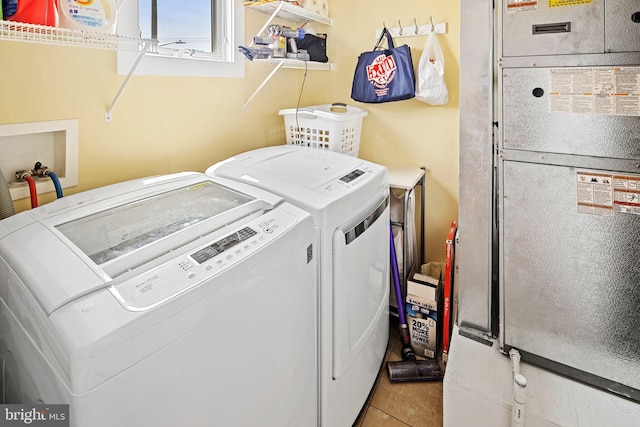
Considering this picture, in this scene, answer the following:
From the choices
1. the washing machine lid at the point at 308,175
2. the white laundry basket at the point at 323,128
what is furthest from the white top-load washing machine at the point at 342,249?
the white laundry basket at the point at 323,128

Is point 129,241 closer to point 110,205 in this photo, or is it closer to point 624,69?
point 110,205

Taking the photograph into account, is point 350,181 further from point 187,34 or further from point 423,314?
point 187,34

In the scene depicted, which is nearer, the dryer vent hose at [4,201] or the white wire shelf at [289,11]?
the dryer vent hose at [4,201]

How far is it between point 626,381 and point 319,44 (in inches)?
87.9

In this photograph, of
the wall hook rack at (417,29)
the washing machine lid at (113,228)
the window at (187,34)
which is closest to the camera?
the washing machine lid at (113,228)

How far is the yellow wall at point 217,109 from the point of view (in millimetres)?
1312

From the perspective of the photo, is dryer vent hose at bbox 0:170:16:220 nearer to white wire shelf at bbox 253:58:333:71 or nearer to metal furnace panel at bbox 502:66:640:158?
white wire shelf at bbox 253:58:333:71

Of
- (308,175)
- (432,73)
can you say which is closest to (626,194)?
(308,175)

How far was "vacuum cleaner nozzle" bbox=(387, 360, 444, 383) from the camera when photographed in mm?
2002

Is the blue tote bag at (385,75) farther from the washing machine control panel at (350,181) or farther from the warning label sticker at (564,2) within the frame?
the warning label sticker at (564,2)

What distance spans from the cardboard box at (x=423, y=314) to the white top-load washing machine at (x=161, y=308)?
928 millimetres

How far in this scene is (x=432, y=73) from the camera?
2.14 metres

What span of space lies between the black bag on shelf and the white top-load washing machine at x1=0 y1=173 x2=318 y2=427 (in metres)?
1.29

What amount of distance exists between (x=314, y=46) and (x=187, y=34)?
0.78 meters
